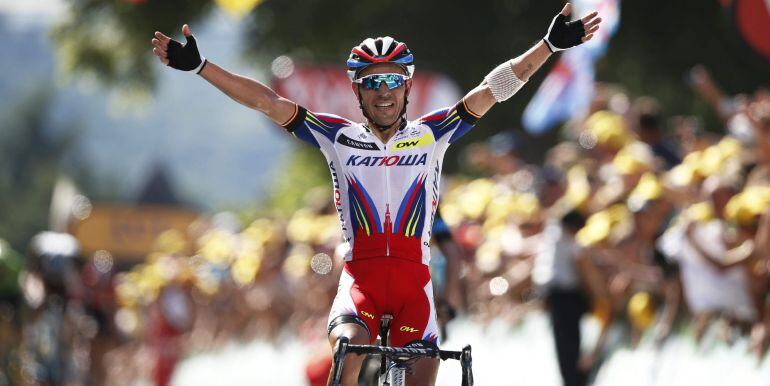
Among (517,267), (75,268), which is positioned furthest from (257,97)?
(75,268)

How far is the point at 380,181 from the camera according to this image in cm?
799

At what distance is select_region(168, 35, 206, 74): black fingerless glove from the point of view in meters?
7.93

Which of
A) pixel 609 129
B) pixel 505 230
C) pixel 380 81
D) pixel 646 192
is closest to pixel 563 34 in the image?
pixel 380 81

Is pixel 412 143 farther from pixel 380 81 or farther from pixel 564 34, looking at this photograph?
pixel 564 34

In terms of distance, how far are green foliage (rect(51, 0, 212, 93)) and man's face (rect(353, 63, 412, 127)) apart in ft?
81.2

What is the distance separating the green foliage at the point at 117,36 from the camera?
3253 cm

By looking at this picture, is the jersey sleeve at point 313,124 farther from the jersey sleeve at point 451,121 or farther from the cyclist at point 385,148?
the jersey sleeve at point 451,121

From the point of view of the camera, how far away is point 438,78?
2516cm

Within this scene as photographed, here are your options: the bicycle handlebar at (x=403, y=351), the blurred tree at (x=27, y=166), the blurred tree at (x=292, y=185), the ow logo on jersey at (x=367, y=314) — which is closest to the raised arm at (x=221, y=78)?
the ow logo on jersey at (x=367, y=314)

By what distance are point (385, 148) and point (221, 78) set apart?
0.94 metres

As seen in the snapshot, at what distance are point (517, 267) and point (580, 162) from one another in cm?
117

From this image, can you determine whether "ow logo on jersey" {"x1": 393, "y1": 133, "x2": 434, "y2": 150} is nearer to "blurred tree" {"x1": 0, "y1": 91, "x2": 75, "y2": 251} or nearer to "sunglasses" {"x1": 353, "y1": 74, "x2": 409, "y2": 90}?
"sunglasses" {"x1": 353, "y1": 74, "x2": 409, "y2": 90}

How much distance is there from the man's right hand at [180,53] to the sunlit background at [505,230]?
245cm

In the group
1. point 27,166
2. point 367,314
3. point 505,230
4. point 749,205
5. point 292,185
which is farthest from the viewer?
point 27,166
